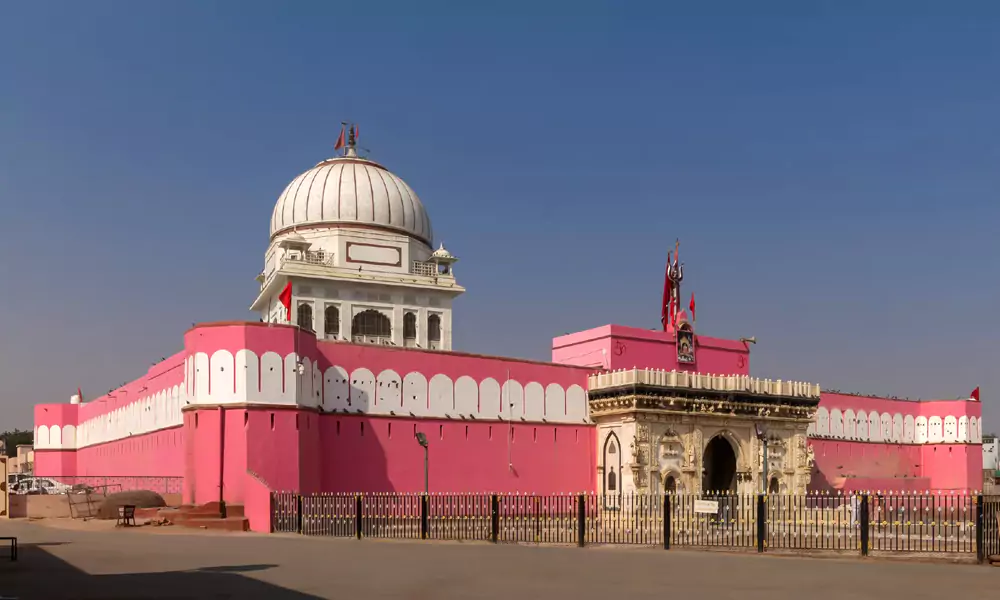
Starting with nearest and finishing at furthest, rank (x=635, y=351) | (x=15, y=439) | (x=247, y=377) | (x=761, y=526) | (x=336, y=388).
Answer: (x=761, y=526) < (x=247, y=377) < (x=336, y=388) < (x=635, y=351) < (x=15, y=439)

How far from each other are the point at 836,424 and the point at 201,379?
111 feet

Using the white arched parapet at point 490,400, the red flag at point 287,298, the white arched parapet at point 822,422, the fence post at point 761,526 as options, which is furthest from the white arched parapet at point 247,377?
the white arched parapet at point 822,422

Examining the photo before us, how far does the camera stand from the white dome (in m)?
45.7

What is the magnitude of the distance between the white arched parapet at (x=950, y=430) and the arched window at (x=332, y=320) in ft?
114

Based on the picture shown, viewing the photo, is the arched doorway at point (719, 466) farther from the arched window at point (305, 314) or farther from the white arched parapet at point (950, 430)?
the white arched parapet at point (950, 430)

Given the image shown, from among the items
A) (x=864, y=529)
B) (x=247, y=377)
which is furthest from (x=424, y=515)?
(x=864, y=529)

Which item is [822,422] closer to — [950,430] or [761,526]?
[950,430]

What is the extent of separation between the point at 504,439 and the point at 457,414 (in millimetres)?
2328

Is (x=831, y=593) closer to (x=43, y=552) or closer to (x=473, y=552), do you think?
(x=473, y=552)

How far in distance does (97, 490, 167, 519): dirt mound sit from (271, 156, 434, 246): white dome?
50.8 ft

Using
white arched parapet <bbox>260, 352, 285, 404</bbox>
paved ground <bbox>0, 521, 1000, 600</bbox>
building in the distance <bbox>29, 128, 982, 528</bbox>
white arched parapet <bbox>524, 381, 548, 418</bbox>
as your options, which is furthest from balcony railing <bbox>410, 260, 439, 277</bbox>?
paved ground <bbox>0, 521, 1000, 600</bbox>

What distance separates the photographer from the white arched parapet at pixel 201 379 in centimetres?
3089

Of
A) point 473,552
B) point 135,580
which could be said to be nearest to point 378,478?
point 473,552

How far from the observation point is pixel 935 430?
5769 centimetres
